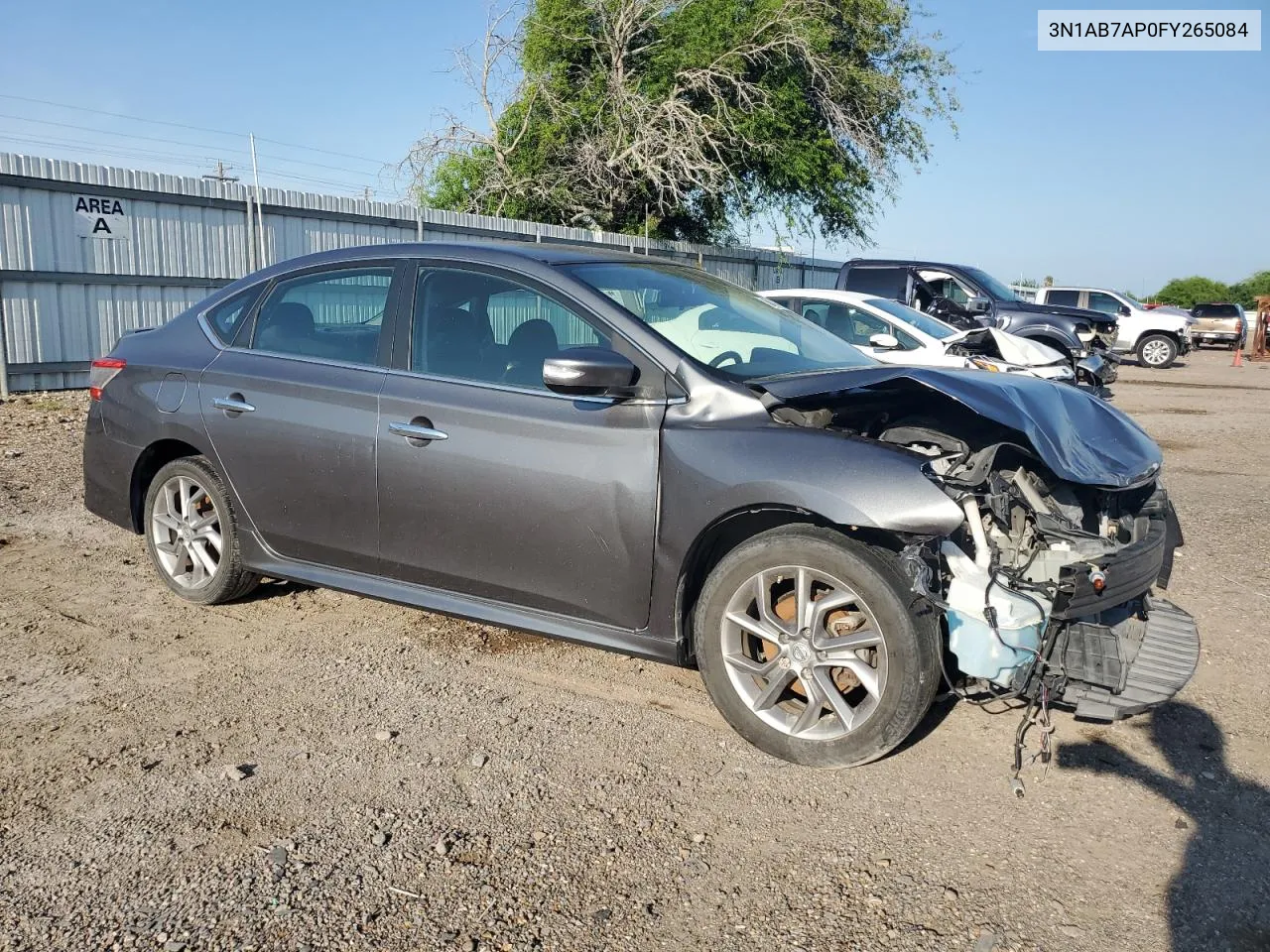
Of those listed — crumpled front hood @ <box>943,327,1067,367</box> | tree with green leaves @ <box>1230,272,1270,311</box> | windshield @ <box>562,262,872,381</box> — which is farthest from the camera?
tree with green leaves @ <box>1230,272,1270,311</box>

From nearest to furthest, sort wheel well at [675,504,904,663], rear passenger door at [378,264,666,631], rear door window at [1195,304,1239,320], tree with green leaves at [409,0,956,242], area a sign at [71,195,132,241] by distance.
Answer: wheel well at [675,504,904,663]
rear passenger door at [378,264,666,631]
area a sign at [71,195,132,241]
tree with green leaves at [409,0,956,242]
rear door window at [1195,304,1239,320]

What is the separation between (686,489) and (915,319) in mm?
8149

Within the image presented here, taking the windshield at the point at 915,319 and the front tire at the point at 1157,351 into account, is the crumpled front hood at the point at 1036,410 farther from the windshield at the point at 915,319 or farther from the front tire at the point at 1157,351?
the front tire at the point at 1157,351

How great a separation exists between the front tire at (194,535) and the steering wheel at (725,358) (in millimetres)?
2366

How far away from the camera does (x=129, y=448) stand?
16.6 ft

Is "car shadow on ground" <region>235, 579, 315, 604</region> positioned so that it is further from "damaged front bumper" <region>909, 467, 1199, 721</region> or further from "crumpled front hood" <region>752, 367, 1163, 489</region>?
"damaged front bumper" <region>909, 467, 1199, 721</region>

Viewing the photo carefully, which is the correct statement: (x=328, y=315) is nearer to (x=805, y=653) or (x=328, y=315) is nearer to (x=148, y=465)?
(x=148, y=465)

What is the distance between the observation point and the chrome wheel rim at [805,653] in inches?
132

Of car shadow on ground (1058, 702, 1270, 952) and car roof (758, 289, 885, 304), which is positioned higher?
car roof (758, 289, 885, 304)

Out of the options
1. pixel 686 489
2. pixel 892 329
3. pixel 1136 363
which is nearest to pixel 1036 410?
pixel 686 489

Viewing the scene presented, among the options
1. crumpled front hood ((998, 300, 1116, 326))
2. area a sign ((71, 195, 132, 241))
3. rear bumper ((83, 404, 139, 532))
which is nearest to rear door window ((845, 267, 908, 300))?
crumpled front hood ((998, 300, 1116, 326))

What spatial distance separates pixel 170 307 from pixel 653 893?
12094 millimetres

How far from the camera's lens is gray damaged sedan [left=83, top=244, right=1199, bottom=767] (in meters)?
3.31

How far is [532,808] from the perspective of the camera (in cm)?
319
